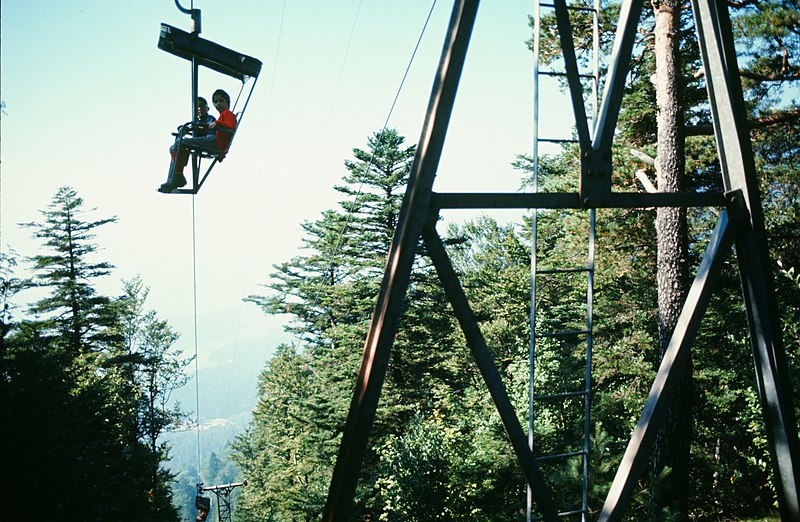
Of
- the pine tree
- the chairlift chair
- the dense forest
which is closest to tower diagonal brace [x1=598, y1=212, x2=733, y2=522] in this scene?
the dense forest

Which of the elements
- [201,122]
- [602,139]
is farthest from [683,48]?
[602,139]

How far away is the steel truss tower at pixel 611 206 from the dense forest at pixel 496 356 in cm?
470

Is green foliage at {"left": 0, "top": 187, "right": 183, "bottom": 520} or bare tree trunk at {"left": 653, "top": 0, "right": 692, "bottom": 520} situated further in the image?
green foliage at {"left": 0, "top": 187, "right": 183, "bottom": 520}

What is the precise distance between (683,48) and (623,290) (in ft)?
21.4

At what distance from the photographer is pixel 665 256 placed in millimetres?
8062

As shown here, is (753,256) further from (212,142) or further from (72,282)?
(72,282)

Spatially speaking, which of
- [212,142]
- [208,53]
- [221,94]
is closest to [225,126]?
[212,142]

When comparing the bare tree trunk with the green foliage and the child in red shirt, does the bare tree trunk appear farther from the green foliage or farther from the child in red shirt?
the green foliage

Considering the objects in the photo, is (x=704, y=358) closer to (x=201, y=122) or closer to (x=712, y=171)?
(x=712, y=171)

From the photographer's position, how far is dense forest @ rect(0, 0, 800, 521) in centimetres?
942

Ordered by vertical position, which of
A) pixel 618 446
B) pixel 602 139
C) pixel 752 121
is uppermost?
pixel 752 121

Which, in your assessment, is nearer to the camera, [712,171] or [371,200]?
[712,171]

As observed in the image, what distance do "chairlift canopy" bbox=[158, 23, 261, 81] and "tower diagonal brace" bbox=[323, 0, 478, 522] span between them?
19.2 feet

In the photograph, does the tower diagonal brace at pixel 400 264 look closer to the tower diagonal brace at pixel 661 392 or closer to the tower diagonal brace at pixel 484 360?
the tower diagonal brace at pixel 484 360
